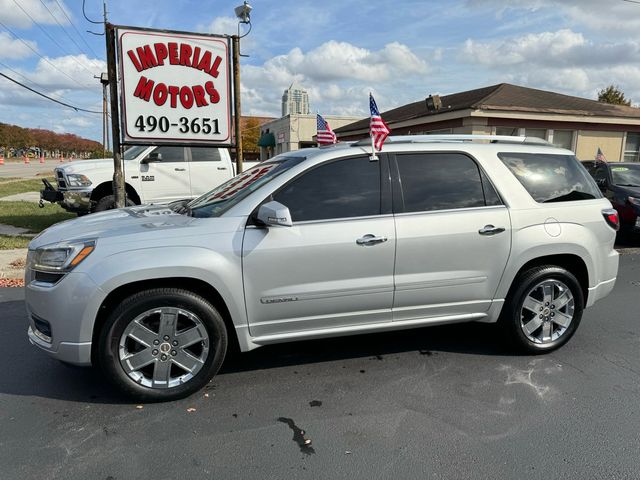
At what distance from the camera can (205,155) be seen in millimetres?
10109

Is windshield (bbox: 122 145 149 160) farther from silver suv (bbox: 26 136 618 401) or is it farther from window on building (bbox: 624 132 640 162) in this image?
window on building (bbox: 624 132 640 162)

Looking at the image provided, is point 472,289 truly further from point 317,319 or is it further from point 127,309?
point 127,309

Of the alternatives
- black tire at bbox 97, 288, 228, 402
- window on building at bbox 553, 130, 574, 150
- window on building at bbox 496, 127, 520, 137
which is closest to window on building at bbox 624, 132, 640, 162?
window on building at bbox 553, 130, 574, 150

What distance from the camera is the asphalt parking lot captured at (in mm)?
2622

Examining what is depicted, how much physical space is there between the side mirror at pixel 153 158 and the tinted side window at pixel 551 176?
7.44m

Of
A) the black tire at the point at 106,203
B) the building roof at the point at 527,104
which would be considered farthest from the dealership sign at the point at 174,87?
the building roof at the point at 527,104

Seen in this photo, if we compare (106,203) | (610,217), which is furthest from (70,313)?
(106,203)

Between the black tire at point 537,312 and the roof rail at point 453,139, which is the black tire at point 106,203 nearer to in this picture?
the roof rail at point 453,139

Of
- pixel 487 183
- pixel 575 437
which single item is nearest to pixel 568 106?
pixel 487 183

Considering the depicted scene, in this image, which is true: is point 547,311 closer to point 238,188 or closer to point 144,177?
point 238,188

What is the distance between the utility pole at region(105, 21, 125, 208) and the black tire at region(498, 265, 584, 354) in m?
6.58

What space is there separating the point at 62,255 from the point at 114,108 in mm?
5415

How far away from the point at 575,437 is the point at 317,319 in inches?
69.7

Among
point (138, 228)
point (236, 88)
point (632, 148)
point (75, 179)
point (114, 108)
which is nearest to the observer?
point (138, 228)
